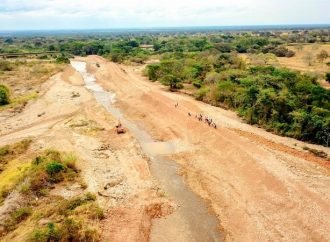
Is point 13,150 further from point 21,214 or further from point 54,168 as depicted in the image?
point 21,214

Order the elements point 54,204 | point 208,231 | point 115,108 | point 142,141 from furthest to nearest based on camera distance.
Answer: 1. point 115,108
2. point 142,141
3. point 54,204
4. point 208,231

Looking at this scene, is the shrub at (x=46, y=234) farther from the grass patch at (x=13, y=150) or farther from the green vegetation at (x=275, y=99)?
the green vegetation at (x=275, y=99)

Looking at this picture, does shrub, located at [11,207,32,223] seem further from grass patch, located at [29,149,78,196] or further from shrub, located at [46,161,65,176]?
shrub, located at [46,161,65,176]

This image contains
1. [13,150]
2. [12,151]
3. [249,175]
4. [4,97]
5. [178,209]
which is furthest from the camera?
[4,97]

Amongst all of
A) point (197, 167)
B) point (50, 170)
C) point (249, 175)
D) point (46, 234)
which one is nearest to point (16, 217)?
point (46, 234)

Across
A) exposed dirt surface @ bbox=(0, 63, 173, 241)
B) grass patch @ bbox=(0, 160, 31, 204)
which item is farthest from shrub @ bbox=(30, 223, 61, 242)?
grass patch @ bbox=(0, 160, 31, 204)

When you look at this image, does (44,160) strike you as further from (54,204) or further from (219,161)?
(219,161)

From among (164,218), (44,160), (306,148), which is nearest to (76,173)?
(44,160)
